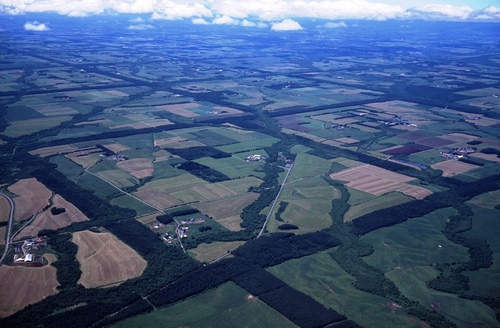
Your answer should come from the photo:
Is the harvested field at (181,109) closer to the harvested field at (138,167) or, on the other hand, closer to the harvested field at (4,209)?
the harvested field at (138,167)

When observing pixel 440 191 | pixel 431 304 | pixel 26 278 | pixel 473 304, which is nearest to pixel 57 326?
pixel 26 278

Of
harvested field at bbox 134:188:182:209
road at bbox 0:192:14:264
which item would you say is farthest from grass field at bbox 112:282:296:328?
harvested field at bbox 134:188:182:209

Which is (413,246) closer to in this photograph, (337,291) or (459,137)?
(337,291)

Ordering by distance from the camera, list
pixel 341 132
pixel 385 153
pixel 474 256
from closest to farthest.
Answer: pixel 474 256
pixel 385 153
pixel 341 132

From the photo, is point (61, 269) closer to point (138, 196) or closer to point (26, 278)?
point (26, 278)

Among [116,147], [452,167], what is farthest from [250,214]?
[452,167]

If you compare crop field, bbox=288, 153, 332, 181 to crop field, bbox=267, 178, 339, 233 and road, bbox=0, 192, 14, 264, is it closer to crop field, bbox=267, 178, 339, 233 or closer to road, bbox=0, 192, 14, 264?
crop field, bbox=267, 178, 339, 233
